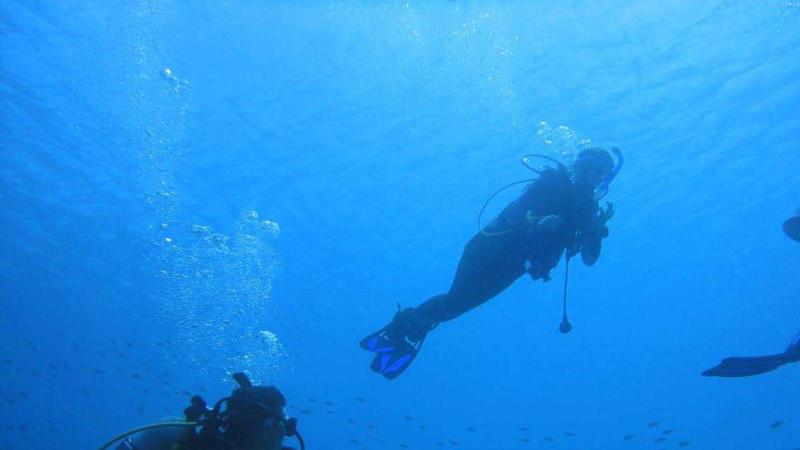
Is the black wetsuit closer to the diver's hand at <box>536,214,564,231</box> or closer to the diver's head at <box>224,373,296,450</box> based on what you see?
the diver's hand at <box>536,214,564,231</box>

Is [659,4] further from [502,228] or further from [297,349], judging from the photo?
[297,349]

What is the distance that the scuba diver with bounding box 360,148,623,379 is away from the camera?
5.62 metres

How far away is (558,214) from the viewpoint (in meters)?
5.67

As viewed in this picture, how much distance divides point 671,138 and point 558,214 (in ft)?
49.7

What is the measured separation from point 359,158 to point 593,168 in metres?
13.6

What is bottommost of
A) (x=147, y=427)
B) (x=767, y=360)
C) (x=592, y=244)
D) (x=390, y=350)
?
(x=147, y=427)

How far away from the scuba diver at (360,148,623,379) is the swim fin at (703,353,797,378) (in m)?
1.95

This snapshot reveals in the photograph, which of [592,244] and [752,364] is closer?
[752,364]

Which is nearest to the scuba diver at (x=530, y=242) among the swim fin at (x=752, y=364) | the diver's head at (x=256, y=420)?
the swim fin at (x=752, y=364)

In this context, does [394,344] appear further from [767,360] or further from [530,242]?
[767,360]

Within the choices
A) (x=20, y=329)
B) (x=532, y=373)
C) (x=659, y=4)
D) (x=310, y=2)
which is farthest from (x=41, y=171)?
(x=532, y=373)

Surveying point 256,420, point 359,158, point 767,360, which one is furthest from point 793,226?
point 359,158

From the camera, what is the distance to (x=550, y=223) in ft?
17.0

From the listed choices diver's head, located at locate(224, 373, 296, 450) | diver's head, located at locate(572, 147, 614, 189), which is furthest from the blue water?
diver's head, located at locate(224, 373, 296, 450)
